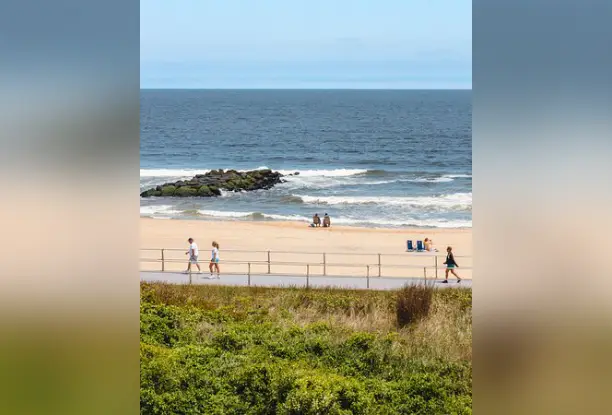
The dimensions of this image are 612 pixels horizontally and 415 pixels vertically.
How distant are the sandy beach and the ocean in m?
2.80

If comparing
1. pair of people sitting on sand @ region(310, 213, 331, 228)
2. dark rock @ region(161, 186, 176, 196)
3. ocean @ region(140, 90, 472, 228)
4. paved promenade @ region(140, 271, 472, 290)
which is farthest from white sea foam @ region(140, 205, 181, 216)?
paved promenade @ region(140, 271, 472, 290)

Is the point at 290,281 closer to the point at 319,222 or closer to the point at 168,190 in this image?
the point at 319,222

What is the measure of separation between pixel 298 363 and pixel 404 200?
1237 inches

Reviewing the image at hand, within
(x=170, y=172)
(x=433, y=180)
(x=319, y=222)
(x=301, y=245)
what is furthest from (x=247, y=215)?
(x=170, y=172)

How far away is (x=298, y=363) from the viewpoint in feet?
23.1

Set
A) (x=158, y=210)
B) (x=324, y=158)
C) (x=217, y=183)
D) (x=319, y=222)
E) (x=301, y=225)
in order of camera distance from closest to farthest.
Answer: (x=319, y=222)
(x=301, y=225)
(x=158, y=210)
(x=217, y=183)
(x=324, y=158)

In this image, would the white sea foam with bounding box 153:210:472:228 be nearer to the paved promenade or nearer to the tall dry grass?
the paved promenade
